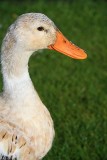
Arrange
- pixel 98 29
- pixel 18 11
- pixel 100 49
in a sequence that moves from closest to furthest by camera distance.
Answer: pixel 100 49
pixel 98 29
pixel 18 11

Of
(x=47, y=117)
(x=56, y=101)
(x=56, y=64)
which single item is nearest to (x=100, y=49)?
(x=56, y=64)

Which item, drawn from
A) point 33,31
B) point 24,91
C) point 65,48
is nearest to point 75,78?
point 65,48

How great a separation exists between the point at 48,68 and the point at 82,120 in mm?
1565

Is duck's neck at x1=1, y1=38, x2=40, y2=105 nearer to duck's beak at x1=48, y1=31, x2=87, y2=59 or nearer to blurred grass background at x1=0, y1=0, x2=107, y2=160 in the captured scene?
duck's beak at x1=48, y1=31, x2=87, y2=59

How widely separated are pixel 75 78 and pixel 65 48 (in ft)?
9.32

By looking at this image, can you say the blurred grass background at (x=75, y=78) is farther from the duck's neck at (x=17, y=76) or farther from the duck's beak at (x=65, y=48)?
the duck's beak at (x=65, y=48)

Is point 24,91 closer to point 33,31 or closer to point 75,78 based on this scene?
point 33,31

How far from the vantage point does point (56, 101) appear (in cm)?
627

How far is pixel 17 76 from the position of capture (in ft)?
12.8

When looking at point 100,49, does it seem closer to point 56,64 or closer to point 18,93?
point 56,64

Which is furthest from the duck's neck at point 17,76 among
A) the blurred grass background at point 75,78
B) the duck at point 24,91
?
the blurred grass background at point 75,78

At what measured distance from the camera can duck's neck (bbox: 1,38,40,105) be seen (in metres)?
3.85

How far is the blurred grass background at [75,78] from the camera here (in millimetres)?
5359

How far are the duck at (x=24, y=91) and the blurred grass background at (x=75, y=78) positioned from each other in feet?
3.53
